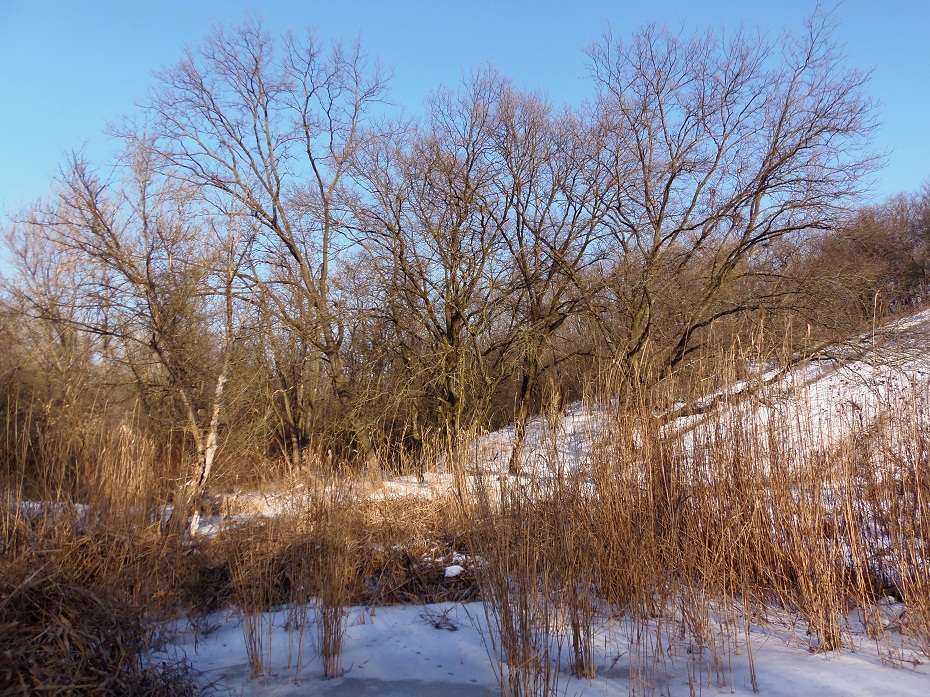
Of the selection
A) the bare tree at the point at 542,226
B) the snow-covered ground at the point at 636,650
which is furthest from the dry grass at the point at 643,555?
the bare tree at the point at 542,226

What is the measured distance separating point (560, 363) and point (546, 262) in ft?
6.45

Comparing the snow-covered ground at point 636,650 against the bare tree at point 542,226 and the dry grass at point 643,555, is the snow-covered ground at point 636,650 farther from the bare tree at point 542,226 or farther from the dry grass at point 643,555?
the bare tree at point 542,226

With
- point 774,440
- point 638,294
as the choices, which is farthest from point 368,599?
point 638,294

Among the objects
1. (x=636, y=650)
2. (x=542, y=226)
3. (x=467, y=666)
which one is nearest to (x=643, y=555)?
(x=636, y=650)

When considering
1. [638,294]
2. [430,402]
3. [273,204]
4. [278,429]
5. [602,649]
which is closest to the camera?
[602,649]

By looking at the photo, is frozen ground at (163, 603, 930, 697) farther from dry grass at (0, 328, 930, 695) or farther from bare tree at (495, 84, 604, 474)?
bare tree at (495, 84, 604, 474)

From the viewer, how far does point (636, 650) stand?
3.60 meters

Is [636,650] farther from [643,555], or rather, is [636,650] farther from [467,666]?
[467,666]

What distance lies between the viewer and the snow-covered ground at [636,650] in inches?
134

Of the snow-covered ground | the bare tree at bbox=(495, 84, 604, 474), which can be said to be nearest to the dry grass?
the snow-covered ground

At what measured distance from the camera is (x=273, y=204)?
43.3 ft

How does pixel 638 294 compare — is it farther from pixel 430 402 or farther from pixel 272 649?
pixel 272 649

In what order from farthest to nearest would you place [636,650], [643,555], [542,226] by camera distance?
[542,226], [643,555], [636,650]

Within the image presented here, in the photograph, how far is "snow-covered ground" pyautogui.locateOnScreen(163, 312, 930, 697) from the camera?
3402mm
